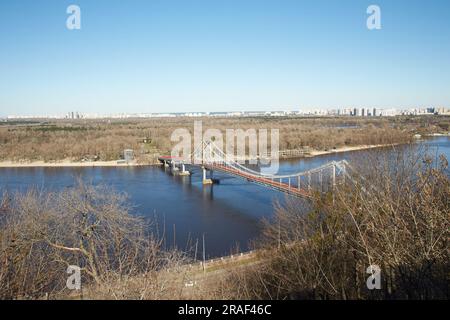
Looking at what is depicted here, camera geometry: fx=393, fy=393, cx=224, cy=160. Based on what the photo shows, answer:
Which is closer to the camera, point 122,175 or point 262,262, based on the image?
point 262,262

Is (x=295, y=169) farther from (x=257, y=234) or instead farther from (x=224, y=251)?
(x=224, y=251)

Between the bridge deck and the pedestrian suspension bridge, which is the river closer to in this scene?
the bridge deck

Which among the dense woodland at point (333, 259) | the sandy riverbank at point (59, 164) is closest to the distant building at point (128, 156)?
the sandy riverbank at point (59, 164)

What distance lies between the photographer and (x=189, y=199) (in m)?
14.2

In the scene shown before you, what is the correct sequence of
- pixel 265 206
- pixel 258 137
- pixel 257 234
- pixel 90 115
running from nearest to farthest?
pixel 257 234
pixel 265 206
pixel 258 137
pixel 90 115

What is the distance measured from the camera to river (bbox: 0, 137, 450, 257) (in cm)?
940
